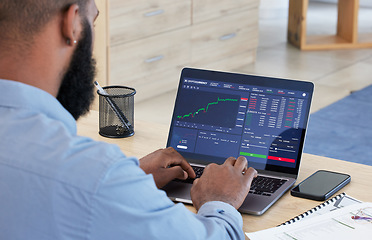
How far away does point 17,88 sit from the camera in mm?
916

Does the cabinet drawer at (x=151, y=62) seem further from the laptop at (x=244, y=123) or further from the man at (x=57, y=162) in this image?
the man at (x=57, y=162)

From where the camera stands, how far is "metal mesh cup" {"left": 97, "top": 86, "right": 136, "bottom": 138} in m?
1.78

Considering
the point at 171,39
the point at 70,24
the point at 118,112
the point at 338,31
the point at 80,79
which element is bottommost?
the point at 338,31

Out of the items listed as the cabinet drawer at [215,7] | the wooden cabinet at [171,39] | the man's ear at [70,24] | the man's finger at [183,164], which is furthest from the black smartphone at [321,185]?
the cabinet drawer at [215,7]

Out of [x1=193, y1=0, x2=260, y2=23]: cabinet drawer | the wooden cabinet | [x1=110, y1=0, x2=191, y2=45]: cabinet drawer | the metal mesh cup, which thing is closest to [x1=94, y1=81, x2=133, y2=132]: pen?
the metal mesh cup

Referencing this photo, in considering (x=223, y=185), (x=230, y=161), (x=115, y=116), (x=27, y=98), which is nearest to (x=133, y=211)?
(x=27, y=98)

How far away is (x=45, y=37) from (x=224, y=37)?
4.05 meters

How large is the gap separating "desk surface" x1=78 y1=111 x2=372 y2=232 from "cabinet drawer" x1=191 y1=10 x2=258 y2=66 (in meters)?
2.80

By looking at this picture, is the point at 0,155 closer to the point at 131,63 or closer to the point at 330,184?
the point at 330,184

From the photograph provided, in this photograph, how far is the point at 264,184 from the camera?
145 centimetres

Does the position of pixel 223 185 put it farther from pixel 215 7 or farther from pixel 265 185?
pixel 215 7

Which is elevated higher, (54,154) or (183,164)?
(54,154)

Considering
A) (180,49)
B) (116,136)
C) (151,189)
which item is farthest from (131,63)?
(151,189)

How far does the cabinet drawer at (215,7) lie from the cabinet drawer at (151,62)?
0.16 metres
